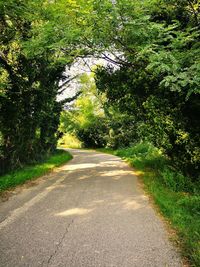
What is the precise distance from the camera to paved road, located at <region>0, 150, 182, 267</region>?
4.44 metres

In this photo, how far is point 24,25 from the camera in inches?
540

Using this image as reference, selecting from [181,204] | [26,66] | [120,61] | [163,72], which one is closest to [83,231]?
[181,204]

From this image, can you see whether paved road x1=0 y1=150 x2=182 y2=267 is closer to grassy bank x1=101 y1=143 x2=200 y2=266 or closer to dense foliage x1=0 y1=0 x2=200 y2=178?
grassy bank x1=101 y1=143 x2=200 y2=266

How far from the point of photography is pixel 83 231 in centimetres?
564

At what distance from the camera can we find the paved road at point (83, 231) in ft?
14.6

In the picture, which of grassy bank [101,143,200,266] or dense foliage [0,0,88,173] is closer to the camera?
grassy bank [101,143,200,266]

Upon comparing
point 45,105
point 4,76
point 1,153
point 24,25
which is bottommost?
point 1,153

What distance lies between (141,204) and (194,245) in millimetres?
3149

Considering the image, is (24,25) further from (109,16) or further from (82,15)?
(109,16)

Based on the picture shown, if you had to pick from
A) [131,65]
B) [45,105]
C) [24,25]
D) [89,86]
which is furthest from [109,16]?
[89,86]

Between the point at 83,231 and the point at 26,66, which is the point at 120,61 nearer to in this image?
the point at 26,66

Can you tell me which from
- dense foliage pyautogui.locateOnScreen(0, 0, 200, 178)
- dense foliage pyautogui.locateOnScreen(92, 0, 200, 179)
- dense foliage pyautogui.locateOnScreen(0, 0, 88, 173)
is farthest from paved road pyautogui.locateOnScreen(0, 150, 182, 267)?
dense foliage pyautogui.locateOnScreen(0, 0, 88, 173)

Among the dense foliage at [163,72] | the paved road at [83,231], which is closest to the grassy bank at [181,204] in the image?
the paved road at [83,231]

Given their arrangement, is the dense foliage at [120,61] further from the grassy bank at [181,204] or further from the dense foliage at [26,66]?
the grassy bank at [181,204]
